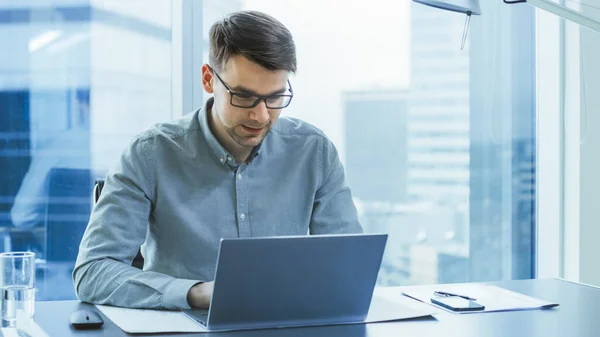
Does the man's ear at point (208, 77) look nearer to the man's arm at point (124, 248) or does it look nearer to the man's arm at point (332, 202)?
the man's arm at point (124, 248)

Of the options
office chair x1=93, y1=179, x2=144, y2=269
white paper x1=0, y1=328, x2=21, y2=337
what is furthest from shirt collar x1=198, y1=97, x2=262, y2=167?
white paper x1=0, y1=328, x2=21, y2=337

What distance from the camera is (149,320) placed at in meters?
1.36

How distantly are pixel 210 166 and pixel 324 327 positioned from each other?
680 mm

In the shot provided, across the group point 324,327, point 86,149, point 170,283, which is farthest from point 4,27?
point 324,327

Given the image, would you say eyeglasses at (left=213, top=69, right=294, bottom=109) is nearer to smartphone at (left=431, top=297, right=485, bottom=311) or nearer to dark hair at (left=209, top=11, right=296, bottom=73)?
dark hair at (left=209, top=11, right=296, bottom=73)

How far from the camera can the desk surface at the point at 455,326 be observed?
1301 mm

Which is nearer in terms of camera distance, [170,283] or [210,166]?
[170,283]

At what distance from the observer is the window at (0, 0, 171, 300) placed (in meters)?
2.72

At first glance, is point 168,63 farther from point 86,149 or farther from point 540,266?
point 540,266

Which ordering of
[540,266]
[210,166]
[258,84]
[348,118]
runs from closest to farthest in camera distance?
[258,84] → [210,166] → [348,118] → [540,266]

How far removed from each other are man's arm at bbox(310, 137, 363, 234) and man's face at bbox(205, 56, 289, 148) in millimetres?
269

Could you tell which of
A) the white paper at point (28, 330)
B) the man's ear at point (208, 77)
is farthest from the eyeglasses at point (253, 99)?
the white paper at point (28, 330)

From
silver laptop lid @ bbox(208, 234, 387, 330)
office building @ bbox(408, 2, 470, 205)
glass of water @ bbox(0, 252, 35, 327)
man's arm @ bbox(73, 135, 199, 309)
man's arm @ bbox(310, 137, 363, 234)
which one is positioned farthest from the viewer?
office building @ bbox(408, 2, 470, 205)

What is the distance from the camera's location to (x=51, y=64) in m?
2.75
